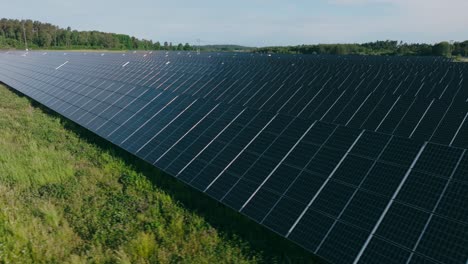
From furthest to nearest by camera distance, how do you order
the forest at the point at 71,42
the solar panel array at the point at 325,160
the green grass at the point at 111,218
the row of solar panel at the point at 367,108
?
1. the forest at the point at 71,42
2. the row of solar panel at the point at 367,108
3. the green grass at the point at 111,218
4. the solar panel array at the point at 325,160

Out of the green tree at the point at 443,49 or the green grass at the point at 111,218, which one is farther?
the green tree at the point at 443,49

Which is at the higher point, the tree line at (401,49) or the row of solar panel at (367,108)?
the tree line at (401,49)

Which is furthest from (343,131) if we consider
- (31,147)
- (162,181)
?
(31,147)

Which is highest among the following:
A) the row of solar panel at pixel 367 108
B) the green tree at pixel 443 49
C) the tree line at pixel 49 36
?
the green tree at pixel 443 49

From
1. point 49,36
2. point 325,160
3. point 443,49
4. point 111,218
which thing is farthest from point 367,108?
point 49,36

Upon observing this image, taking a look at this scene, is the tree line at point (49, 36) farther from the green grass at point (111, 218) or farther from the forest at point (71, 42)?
the green grass at point (111, 218)

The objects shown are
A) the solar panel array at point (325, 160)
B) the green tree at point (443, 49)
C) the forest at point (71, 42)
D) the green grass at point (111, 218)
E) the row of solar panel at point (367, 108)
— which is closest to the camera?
the solar panel array at point (325, 160)

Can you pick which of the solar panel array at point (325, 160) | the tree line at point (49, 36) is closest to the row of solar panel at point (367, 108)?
the solar panel array at point (325, 160)
